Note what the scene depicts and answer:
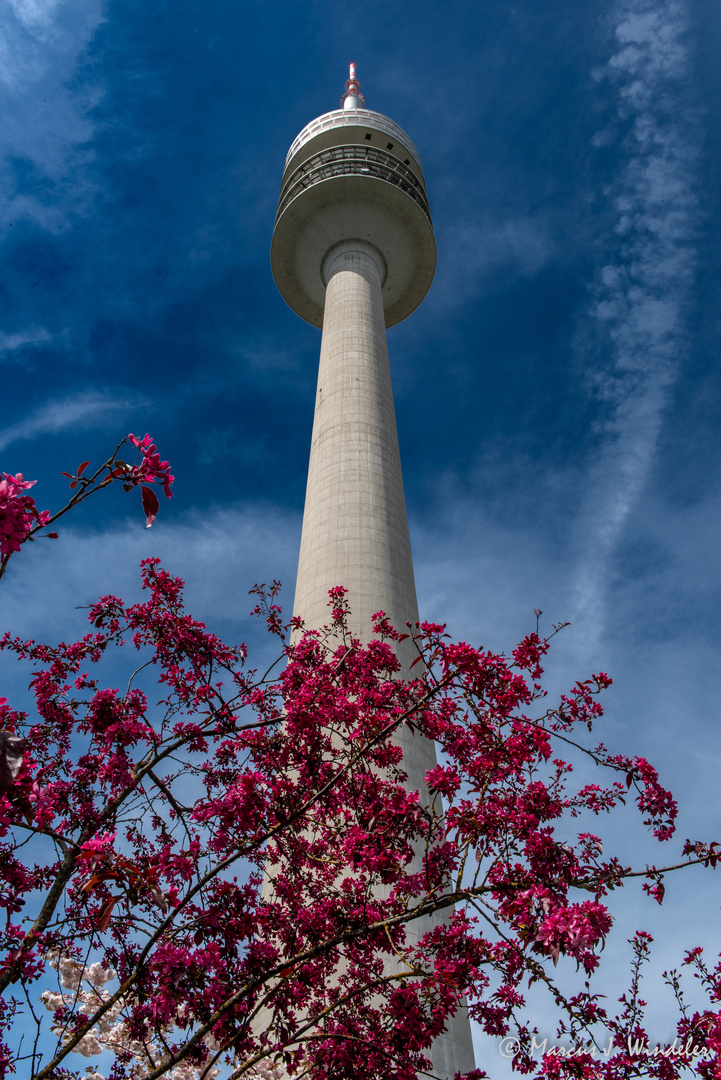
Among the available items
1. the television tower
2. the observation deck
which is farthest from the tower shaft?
the observation deck

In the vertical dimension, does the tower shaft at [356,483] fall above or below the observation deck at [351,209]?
below

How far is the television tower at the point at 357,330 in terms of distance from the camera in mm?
18062

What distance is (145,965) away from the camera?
5.86 metres

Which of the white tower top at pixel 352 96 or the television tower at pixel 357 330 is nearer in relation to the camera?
the television tower at pixel 357 330

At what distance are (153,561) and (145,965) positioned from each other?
4.17 m

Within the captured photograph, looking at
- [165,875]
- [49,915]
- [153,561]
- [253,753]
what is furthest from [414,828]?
[153,561]

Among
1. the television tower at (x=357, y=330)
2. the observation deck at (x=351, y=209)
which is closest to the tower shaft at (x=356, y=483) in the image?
the television tower at (x=357, y=330)

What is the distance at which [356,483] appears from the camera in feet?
66.8

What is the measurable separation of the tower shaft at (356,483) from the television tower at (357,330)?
4 centimetres

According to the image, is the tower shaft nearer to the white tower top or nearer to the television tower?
the television tower

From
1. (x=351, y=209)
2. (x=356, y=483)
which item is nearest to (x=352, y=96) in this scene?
(x=351, y=209)

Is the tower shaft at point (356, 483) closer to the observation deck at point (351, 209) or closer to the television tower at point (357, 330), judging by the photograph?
the television tower at point (357, 330)

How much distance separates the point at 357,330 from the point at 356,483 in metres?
7.06

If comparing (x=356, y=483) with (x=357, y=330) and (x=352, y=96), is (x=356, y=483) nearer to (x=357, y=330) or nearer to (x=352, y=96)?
(x=357, y=330)
